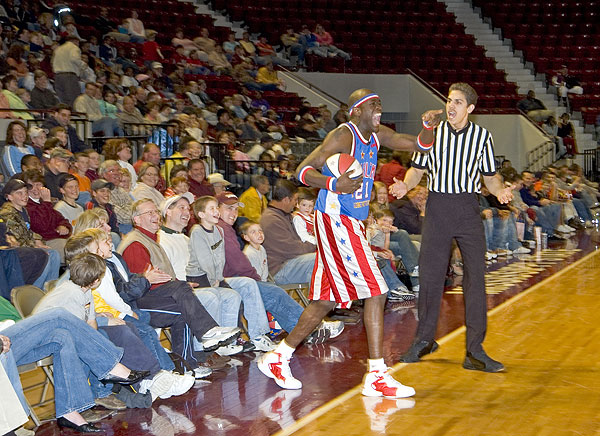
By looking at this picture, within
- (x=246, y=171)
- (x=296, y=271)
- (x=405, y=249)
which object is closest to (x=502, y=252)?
(x=405, y=249)

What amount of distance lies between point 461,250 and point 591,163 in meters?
15.1

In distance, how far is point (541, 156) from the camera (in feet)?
62.1

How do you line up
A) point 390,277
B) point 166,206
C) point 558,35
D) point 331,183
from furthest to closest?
point 558,35 → point 390,277 → point 166,206 → point 331,183

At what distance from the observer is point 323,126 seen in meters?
16.3

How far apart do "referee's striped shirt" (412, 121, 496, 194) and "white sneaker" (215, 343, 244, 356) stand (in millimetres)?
1696

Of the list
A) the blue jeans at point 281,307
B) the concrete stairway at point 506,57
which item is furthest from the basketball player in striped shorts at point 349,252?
the concrete stairway at point 506,57

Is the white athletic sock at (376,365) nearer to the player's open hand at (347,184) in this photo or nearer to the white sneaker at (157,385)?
the player's open hand at (347,184)

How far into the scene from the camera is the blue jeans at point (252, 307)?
6352mm

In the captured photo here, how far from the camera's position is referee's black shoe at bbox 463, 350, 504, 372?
5559 mm

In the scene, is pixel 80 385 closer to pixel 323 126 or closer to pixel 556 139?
pixel 323 126

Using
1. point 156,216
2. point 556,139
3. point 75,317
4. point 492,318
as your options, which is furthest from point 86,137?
point 556,139

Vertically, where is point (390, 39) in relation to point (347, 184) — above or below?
above

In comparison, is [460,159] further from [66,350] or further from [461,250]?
[66,350]

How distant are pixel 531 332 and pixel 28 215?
4.11m
